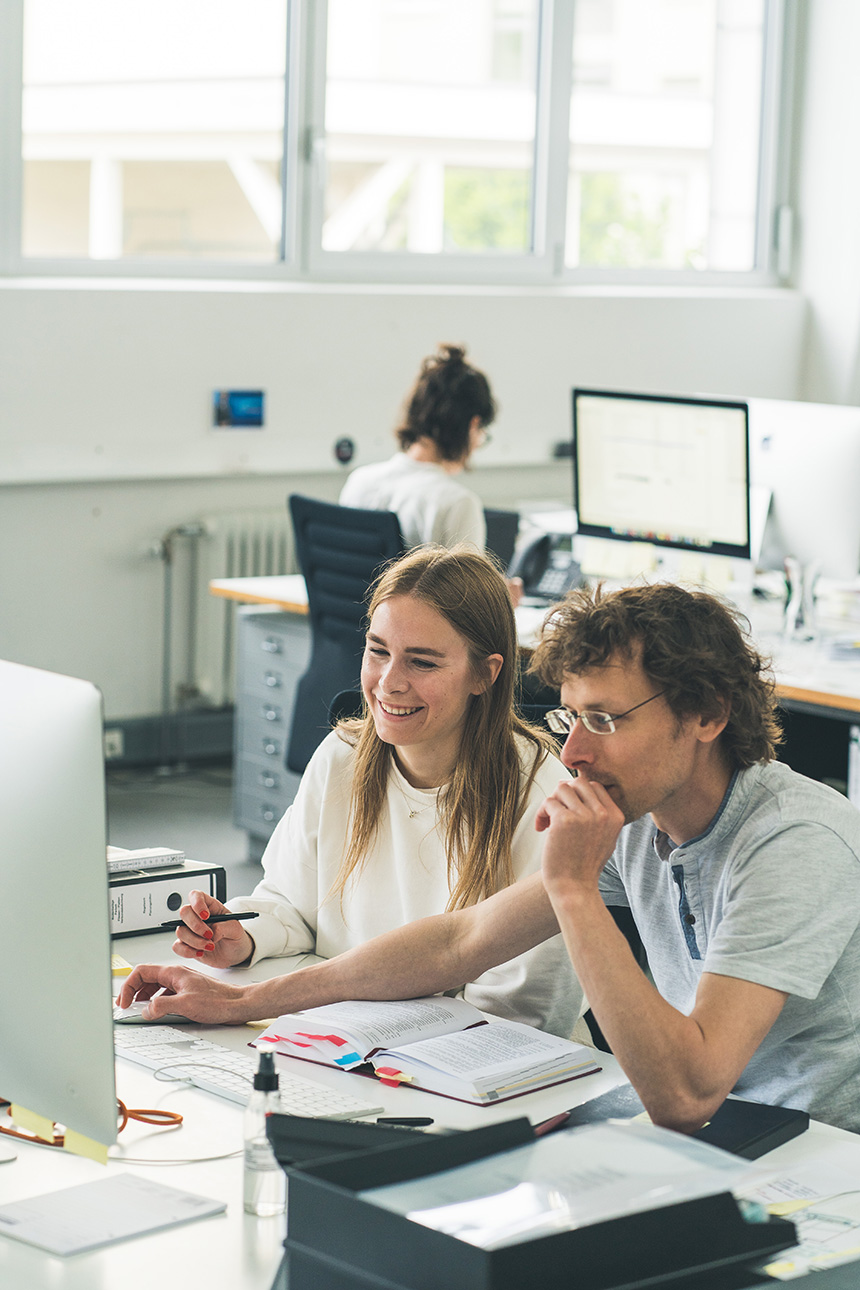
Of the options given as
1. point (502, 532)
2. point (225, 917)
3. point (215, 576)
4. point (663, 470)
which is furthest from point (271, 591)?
point (225, 917)

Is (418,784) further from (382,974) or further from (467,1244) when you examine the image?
(467,1244)

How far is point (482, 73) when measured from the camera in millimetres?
5797

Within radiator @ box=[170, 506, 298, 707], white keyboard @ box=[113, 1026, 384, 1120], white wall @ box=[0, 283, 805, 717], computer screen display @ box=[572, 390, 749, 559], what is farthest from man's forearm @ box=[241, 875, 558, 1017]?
radiator @ box=[170, 506, 298, 707]

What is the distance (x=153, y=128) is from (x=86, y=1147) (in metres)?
4.36

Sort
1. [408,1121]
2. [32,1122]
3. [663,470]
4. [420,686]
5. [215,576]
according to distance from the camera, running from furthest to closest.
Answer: [215,576] < [663,470] < [420,686] < [408,1121] < [32,1122]

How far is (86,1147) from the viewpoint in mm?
1278

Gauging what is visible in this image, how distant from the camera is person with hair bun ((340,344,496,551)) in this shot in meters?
4.00

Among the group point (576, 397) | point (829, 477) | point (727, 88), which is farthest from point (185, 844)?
point (727, 88)

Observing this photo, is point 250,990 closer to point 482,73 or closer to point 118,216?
point 118,216

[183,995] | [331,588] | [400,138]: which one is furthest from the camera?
[400,138]

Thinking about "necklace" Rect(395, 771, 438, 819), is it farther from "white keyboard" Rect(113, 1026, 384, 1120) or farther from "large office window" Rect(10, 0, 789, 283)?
"large office window" Rect(10, 0, 789, 283)

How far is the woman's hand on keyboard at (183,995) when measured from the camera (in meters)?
1.76

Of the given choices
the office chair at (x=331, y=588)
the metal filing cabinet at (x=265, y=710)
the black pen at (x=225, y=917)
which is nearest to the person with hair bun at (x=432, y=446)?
the office chair at (x=331, y=588)

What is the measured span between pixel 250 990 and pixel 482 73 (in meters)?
4.73
